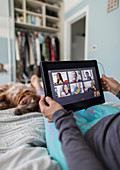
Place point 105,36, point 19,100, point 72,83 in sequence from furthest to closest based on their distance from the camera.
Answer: point 105,36
point 19,100
point 72,83

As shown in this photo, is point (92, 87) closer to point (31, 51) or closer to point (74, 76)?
point (74, 76)

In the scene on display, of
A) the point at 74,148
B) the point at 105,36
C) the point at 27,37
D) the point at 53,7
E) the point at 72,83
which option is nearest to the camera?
the point at 74,148

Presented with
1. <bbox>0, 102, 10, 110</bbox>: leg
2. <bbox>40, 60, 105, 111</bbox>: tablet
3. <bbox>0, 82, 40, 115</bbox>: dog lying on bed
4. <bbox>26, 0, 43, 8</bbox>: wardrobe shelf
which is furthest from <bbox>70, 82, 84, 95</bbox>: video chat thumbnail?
<bbox>26, 0, 43, 8</bbox>: wardrobe shelf

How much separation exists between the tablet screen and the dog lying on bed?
507 mm

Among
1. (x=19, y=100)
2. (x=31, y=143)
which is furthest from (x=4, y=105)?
(x=31, y=143)

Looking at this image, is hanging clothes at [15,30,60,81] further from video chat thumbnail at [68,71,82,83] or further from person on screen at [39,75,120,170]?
person on screen at [39,75,120,170]

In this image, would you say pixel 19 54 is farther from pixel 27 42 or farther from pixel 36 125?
pixel 36 125

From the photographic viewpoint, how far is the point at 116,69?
1738 mm

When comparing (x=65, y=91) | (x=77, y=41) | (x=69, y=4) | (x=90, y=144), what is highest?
(x=69, y=4)

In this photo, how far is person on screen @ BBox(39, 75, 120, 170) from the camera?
1.01 ft

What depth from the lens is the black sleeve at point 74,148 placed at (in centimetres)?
30

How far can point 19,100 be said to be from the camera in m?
1.12

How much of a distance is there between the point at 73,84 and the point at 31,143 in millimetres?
372

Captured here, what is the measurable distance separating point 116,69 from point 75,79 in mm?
1355
